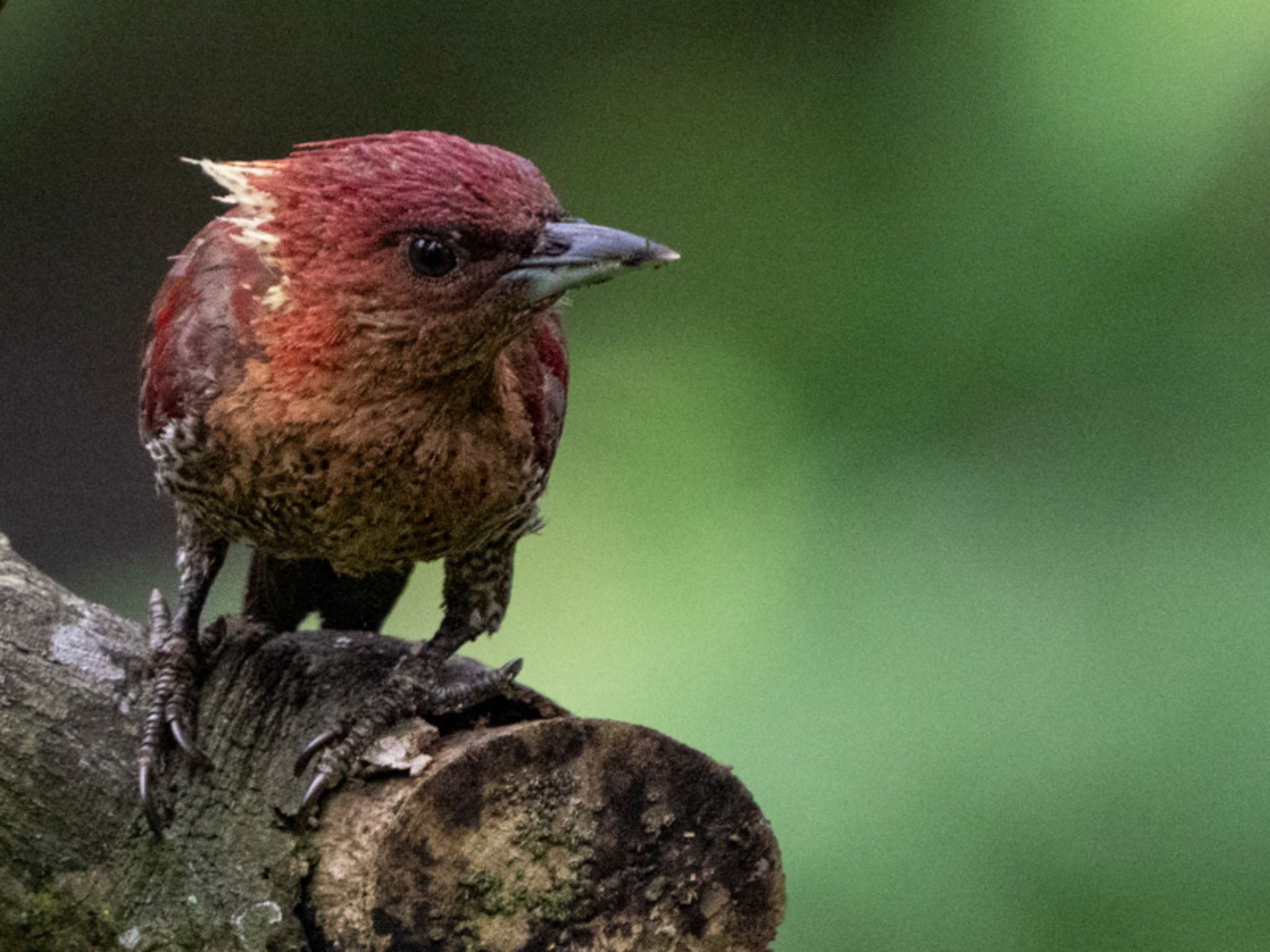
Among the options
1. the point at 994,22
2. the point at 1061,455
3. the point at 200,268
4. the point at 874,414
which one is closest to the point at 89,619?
the point at 200,268

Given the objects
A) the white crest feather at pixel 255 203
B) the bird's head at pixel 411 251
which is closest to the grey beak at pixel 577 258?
the bird's head at pixel 411 251

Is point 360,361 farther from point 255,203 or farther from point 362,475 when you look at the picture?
point 255,203

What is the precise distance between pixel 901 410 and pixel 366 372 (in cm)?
193

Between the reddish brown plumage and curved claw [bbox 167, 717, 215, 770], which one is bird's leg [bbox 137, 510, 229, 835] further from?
the reddish brown plumage

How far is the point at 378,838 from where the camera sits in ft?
5.98

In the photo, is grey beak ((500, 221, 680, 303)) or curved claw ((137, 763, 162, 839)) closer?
grey beak ((500, 221, 680, 303))

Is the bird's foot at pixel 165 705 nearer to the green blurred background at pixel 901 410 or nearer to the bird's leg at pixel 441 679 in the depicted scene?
the bird's leg at pixel 441 679

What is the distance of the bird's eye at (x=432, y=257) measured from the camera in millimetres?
1912

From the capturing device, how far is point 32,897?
2.02 meters

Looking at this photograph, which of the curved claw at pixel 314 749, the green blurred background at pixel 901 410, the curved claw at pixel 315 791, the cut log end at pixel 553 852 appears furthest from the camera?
the green blurred background at pixel 901 410

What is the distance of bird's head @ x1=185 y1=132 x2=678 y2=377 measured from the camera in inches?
74.2

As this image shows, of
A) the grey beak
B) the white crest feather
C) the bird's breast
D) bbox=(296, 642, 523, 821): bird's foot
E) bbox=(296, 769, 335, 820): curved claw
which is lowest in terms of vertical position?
bbox=(296, 769, 335, 820): curved claw

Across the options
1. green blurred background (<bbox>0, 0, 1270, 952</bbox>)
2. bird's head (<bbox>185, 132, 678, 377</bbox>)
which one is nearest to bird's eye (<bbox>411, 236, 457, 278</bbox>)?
bird's head (<bbox>185, 132, 678, 377</bbox>)

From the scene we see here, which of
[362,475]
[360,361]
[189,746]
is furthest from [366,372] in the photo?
[189,746]
